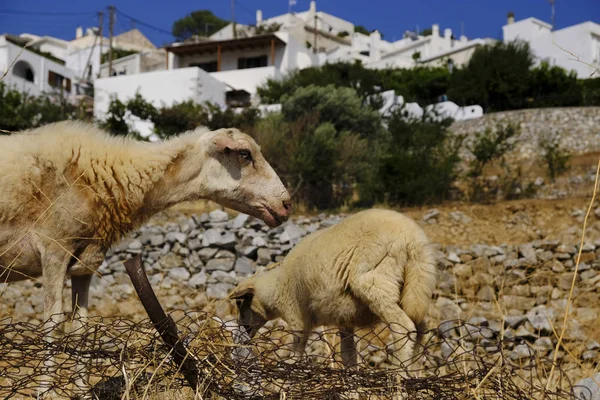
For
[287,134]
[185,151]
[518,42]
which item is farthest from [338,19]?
[185,151]

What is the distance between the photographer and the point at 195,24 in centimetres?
8812

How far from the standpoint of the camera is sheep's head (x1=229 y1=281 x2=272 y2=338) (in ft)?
16.0

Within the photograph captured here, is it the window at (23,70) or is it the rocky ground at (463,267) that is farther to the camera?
the window at (23,70)

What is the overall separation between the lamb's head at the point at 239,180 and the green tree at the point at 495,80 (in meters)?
34.5

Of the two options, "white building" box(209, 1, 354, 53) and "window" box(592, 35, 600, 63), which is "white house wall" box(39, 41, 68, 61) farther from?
"window" box(592, 35, 600, 63)

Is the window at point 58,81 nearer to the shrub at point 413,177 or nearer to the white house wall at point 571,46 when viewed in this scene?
the shrub at point 413,177

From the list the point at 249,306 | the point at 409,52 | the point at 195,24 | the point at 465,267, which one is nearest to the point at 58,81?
the point at 409,52

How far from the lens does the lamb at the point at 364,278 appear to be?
158 inches

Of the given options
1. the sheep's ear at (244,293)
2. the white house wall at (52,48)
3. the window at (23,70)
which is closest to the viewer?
the sheep's ear at (244,293)

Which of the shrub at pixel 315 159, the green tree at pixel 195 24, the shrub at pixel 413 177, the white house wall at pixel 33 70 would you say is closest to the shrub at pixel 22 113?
the white house wall at pixel 33 70

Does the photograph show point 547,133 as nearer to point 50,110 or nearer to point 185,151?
point 50,110

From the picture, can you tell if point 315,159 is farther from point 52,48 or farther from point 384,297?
point 52,48

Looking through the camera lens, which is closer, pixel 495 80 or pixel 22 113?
pixel 22 113

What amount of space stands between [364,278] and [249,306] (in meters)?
1.29
